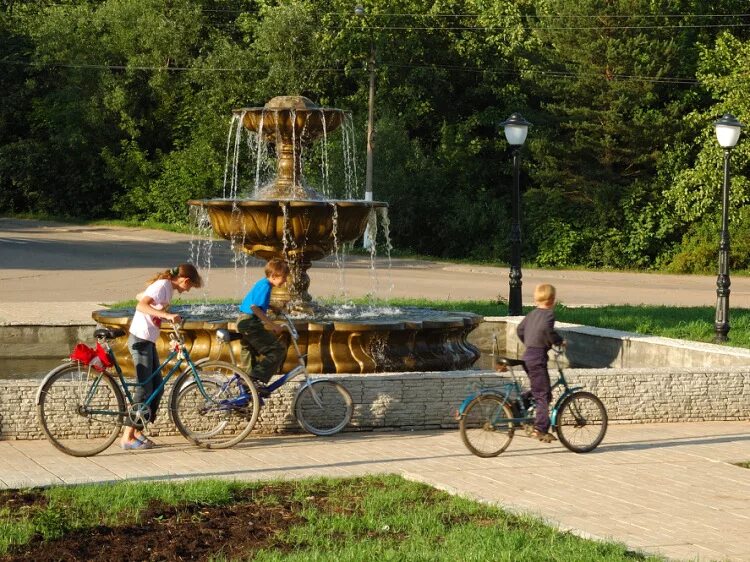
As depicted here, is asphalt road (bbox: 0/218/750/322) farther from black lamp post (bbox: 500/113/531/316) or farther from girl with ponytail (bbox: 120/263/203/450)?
girl with ponytail (bbox: 120/263/203/450)

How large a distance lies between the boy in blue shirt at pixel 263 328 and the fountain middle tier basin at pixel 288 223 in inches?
130

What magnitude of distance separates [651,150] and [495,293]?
16093 mm

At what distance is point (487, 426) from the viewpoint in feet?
31.9

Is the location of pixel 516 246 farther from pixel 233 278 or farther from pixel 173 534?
pixel 173 534

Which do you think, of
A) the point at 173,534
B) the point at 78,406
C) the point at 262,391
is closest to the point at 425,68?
the point at 262,391

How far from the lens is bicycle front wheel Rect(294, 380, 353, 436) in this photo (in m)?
10.5

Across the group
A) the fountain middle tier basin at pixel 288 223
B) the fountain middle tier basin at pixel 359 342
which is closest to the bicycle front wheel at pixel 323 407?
the fountain middle tier basin at pixel 359 342

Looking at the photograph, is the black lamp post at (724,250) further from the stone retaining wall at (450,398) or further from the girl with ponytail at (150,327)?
the girl with ponytail at (150,327)

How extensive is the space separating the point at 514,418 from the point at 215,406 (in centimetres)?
233

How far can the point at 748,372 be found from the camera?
39.2 feet

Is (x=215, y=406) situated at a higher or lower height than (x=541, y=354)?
lower

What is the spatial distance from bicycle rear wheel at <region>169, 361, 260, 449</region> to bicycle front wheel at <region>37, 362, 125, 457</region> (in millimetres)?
489

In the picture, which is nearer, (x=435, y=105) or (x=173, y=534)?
(x=173, y=534)

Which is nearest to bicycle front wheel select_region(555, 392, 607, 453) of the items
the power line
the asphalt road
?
the asphalt road
